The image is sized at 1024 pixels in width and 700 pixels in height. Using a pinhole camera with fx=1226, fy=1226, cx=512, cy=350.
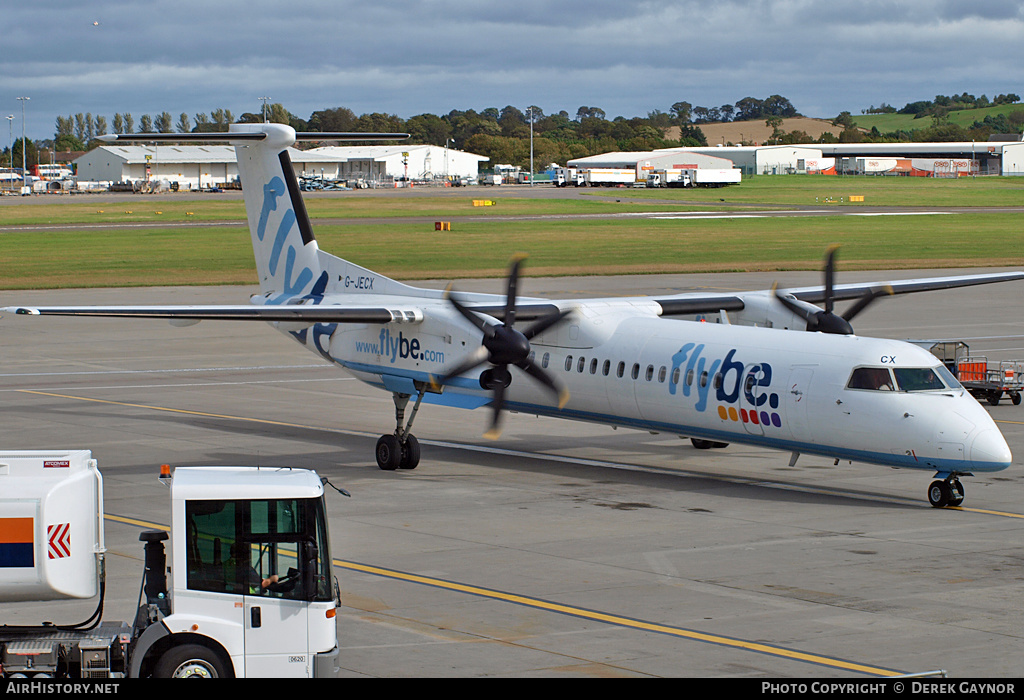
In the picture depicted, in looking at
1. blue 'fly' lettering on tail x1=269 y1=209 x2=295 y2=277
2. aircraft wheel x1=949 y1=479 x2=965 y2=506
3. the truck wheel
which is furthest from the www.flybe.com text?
the truck wheel

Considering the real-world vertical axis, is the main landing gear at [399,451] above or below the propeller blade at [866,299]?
below

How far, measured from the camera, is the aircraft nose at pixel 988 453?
19.3 metres

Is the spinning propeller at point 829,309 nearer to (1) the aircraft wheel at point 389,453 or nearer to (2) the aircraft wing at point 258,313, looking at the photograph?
(2) the aircraft wing at point 258,313

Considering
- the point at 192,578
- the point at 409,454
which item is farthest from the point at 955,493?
the point at 192,578

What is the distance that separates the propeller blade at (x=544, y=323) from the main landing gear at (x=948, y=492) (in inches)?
306

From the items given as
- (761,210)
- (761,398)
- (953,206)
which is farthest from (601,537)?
(953,206)

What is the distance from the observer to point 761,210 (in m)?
120

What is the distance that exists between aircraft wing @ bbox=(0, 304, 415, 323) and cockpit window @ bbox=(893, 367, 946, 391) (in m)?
9.44

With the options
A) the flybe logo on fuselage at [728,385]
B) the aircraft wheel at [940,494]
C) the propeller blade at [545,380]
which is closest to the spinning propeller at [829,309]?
the flybe logo on fuselage at [728,385]

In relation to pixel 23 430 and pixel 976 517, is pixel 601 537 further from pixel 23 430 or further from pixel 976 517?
pixel 23 430

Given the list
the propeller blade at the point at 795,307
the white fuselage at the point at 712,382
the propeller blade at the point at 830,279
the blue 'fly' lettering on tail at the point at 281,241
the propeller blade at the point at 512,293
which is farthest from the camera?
the blue 'fly' lettering on tail at the point at 281,241

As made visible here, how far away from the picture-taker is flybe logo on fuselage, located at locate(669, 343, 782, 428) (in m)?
21.2

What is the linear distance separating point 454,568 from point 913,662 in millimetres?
6544

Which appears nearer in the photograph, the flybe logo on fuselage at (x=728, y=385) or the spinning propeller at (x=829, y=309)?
the flybe logo on fuselage at (x=728, y=385)
